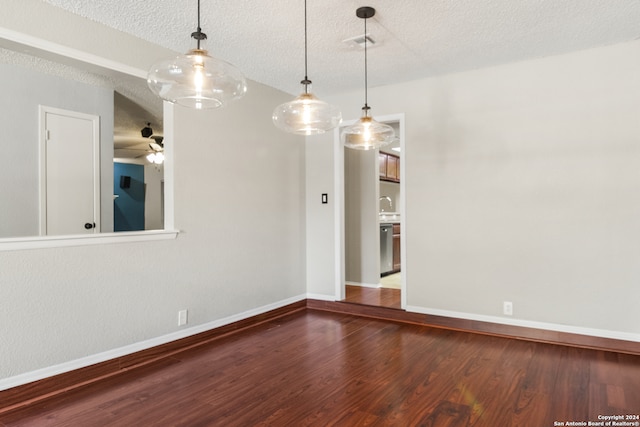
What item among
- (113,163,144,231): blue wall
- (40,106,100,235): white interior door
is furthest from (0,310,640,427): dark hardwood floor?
(113,163,144,231): blue wall

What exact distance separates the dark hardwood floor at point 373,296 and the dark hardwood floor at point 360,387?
0.89m

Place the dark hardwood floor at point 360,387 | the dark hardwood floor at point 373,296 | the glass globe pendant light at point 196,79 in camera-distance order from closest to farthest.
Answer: the glass globe pendant light at point 196,79
the dark hardwood floor at point 360,387
the dark hardwood floor at point 373,296

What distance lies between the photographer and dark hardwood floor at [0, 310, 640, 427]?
2211mm

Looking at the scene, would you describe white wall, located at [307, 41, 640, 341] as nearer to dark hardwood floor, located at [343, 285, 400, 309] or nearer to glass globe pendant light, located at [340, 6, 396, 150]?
dark hardwood floor, located at [343, 285, 400, 309]

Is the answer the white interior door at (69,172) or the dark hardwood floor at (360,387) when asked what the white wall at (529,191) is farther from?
the white interior door at (69,172)

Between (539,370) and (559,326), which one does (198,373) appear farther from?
(559,326)

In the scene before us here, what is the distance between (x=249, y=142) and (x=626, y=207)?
141 inches

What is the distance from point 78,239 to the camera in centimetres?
274

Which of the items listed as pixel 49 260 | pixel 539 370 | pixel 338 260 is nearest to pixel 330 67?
pixel 338 260

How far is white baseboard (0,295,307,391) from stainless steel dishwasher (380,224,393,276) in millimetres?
2661

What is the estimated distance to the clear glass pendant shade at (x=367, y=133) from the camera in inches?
111

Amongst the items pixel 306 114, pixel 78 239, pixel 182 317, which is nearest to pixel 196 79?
pixel 306 114

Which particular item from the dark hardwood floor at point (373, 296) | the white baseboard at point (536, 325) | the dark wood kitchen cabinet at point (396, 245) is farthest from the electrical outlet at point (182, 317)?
the dark wood kitchen cabinet at point (396, 245)

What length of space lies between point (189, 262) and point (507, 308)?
3.07m
